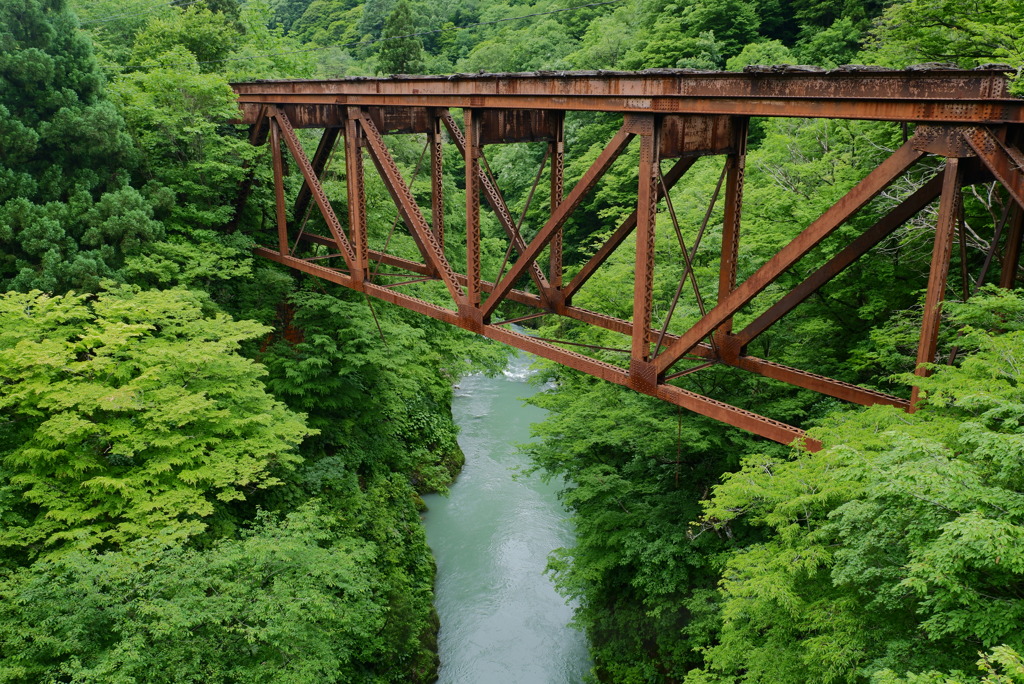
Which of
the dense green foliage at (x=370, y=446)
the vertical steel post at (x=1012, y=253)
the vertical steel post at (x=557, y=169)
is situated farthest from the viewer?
the vertical steel post at (x=557, y=169)

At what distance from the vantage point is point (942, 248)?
21.7ft

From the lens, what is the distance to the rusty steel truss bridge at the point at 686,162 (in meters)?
6.50

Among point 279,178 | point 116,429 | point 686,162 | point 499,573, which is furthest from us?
point 499,573

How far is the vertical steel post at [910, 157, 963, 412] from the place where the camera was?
6.57 m

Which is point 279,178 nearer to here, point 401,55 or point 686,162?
point 686,162

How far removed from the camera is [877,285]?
12.2 metres

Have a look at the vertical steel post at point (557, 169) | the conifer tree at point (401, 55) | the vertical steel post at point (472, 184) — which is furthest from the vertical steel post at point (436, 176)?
the conifer tree at point (401, 55)

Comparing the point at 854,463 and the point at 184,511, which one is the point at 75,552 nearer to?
the point at 184,511

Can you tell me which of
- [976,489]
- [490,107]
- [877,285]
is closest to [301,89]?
[490,107]

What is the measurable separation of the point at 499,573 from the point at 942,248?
544 inches

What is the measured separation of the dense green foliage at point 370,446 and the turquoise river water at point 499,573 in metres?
0.83

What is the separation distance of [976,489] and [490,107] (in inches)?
→ 296

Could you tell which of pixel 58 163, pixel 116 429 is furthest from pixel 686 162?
pixel 58 163

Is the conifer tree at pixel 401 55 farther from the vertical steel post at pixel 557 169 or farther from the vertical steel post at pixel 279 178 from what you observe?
the vertical steel post at pixel 557 169
